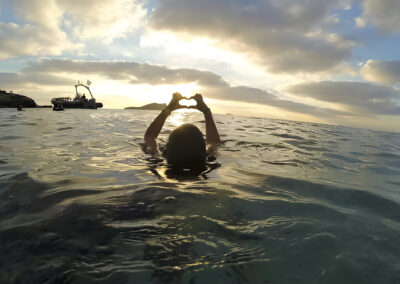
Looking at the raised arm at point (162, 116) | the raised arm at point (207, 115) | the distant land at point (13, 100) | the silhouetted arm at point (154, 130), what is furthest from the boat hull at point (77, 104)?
the raised arm at point (207, 115)

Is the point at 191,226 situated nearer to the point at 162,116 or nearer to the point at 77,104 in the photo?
the point at 162,116

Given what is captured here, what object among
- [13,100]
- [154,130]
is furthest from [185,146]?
[13,100]

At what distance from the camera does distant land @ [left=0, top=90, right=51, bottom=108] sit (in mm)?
76750

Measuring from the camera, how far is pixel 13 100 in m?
79.4

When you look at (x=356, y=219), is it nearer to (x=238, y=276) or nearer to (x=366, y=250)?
(x=366, y=250)

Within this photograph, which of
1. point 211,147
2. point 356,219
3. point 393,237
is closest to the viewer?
point 393,237

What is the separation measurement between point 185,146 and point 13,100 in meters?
102

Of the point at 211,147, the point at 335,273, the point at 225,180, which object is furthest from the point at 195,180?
the point at 211,147

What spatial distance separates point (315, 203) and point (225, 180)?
1533 mm

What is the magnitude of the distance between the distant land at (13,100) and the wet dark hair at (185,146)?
93606 mm

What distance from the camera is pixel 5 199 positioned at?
3062 millimetres

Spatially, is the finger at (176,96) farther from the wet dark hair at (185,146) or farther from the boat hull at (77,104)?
the boat hull at (77,104)

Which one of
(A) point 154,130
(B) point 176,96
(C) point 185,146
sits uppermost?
(B) point 176,96

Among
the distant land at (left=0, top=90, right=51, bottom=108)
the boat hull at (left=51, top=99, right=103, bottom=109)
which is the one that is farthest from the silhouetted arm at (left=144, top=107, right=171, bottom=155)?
the distant land at (left=0, top=90, right=51, bottom=108)
